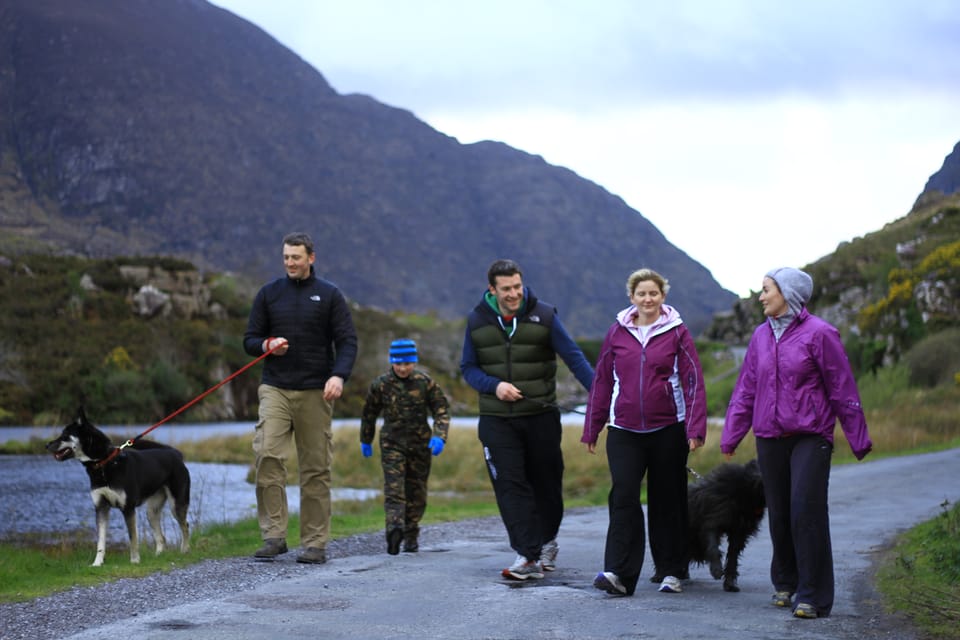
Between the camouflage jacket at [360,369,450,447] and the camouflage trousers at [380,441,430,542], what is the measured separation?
0.36 feet

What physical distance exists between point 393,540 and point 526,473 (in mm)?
2472

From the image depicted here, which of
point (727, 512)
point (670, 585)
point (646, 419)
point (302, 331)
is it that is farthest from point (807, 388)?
point (302, 331)

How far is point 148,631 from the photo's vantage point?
7484 mm

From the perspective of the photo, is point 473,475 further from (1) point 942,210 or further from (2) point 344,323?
(1) point 942,210

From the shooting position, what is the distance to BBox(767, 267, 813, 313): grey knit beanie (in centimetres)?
836

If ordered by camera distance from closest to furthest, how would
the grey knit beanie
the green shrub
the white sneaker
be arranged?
the grey knit beanie
the white sneaker
the green shrub

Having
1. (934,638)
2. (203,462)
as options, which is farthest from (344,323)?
(203,462)

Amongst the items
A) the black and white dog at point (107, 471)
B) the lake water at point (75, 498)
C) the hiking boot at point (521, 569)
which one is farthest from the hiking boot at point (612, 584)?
the lake water at point (75, 498)

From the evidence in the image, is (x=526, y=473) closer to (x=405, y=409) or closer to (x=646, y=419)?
(x=646, y=419)

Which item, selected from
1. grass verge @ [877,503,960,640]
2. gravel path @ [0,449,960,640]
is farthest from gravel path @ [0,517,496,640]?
grass verge @ [877,503,960,640]

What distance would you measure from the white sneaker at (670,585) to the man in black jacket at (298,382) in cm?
354

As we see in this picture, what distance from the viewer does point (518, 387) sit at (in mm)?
10156

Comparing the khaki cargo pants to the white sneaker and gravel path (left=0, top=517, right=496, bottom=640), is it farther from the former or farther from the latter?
the white sneaker

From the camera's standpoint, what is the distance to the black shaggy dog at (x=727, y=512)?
941 cm
